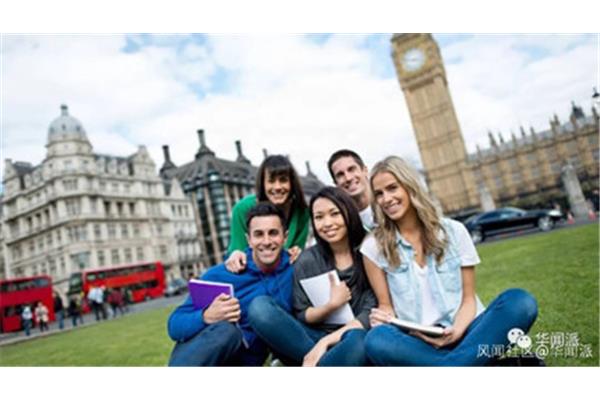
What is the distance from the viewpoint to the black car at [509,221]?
28.2 feet

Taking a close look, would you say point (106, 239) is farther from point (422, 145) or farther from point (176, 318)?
point (422, 145)

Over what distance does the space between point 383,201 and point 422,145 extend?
3788 centimetres

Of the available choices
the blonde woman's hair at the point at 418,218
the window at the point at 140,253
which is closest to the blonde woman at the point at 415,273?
the blonde woman's hair at the point at 418,218

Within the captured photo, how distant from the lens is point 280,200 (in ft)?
7.09

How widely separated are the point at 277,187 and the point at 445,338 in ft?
3.53

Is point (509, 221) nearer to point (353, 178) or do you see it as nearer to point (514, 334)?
point (353, 178)

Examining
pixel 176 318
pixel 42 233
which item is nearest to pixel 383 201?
pixel 176 318

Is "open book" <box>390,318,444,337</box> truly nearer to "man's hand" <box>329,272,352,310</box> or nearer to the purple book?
"man's hand" <box>329,272,352,310</box>

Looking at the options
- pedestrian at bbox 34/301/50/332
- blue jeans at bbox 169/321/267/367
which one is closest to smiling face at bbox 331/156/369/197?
blue jeans at bbox 169/321/267/367

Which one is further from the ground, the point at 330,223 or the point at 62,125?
the point at 62,125

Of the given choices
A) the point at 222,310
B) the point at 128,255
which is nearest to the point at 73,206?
the point at 128,255

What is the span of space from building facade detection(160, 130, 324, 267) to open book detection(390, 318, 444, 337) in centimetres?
2637

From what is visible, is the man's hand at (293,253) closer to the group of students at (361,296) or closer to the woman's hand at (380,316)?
the group of students at (361,296)

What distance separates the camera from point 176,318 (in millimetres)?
1838
